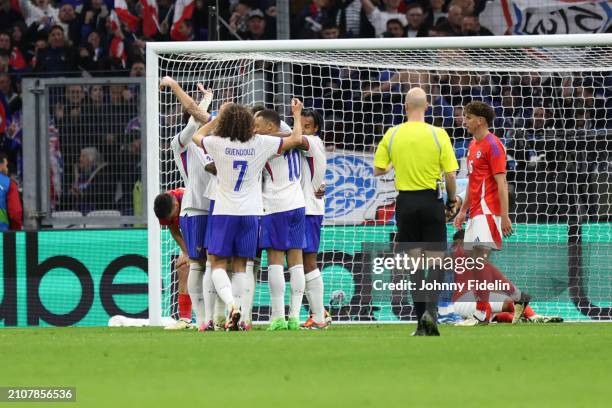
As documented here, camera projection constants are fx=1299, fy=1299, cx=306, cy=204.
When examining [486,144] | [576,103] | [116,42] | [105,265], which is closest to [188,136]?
[486,144]

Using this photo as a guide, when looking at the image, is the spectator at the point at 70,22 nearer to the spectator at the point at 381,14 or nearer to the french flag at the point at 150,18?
the french flag at the point at 150,18

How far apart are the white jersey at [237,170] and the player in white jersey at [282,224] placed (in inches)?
15.8

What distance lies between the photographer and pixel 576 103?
1495cm

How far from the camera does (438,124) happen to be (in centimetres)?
1536

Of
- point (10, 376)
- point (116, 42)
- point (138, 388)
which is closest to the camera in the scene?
point (138, 388)

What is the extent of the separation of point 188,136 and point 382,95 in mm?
4199

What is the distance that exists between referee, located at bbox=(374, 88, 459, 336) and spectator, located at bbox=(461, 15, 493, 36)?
7.37 meters

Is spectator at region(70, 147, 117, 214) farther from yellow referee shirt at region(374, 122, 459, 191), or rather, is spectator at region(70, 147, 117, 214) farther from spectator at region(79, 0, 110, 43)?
yellow referee shirt at region(374, 122, 459, 191)

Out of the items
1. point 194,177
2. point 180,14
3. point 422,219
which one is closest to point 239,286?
point 194,177

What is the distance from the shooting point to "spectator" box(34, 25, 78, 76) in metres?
18.5

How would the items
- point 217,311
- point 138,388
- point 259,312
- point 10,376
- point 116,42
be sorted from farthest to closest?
point 116,42 → point 259,312 → point 217,311 → point 10,376 → point 138,388

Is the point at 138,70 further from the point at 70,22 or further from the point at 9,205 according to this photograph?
the point at 9,205

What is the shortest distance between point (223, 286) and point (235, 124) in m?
1.39

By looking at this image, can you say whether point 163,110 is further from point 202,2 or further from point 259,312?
point 202,2
